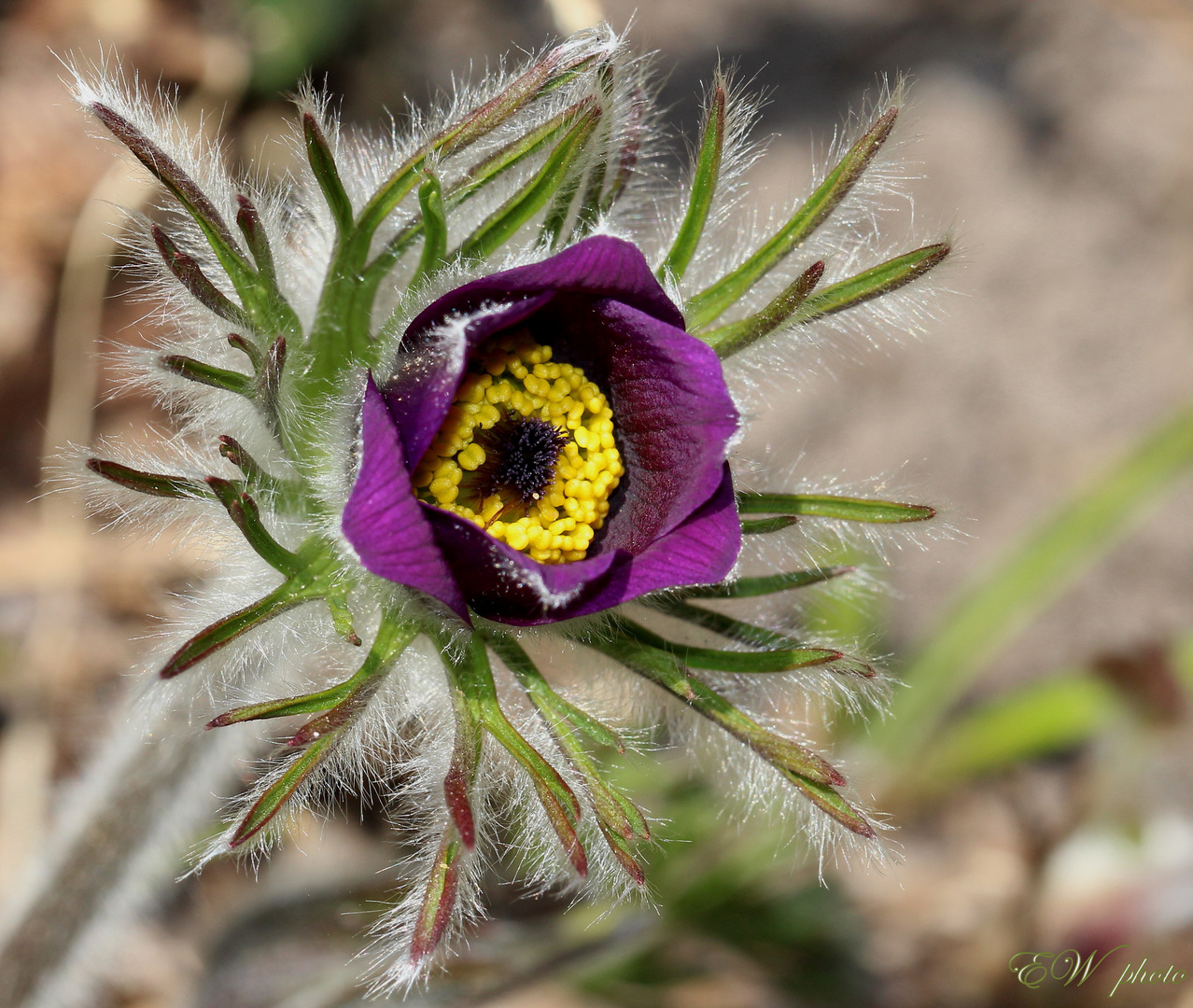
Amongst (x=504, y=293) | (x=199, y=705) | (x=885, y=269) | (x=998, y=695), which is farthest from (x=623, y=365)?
(x=998, y=695)

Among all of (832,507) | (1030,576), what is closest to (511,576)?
(832,507)

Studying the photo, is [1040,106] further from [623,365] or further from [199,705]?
[199,705]

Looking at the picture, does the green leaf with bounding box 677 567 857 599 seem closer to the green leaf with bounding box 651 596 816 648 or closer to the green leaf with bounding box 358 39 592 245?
the green leaf with bounding box 651 596 816 648

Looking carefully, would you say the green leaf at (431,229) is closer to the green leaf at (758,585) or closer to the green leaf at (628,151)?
the green leaf at (628,151)

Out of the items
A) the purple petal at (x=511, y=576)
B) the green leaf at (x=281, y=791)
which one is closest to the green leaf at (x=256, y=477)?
the purple petal at (x=511, y=576)

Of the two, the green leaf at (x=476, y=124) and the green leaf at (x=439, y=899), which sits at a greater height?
the green leaf at (x=476, y=124)
